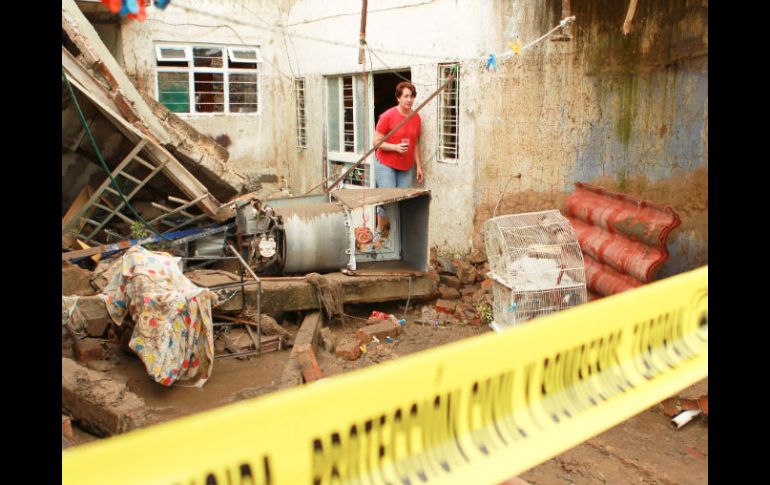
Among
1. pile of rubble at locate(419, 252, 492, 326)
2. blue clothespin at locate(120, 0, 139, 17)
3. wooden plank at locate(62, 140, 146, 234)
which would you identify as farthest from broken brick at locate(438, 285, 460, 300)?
blue clothespin at locate(120, 0, 139, 17)

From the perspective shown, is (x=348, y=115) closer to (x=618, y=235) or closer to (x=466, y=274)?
(x=466, y=274)

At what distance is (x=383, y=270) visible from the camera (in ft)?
27.7

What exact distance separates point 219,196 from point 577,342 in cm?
871

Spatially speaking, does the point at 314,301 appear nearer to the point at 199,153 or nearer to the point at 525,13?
the point at 199,153

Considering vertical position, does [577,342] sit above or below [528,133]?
below

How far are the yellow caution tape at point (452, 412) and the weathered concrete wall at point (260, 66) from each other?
41.7ft

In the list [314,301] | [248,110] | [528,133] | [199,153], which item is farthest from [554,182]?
[248,110]

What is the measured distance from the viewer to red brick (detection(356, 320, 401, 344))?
7402 mm

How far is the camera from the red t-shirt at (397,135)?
30.8 ft

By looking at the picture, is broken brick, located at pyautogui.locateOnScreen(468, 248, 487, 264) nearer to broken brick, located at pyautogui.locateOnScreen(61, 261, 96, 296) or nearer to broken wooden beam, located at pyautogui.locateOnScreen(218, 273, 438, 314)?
broken wooden beam, located at pyautogui.locateOnScreen(218, 273, 438, 314)

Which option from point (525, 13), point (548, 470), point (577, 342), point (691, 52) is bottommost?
point (548, 470)

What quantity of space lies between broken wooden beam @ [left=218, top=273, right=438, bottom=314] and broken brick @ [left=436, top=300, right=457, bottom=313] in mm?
240

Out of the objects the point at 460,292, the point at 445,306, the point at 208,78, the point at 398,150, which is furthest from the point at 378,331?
the point at 208,78

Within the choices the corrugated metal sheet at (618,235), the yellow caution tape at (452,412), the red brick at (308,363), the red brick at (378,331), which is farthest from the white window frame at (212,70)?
the yellow caution tape at (452,412)
